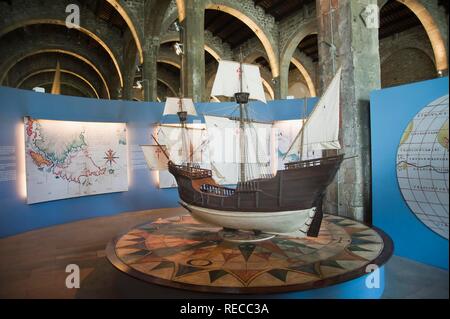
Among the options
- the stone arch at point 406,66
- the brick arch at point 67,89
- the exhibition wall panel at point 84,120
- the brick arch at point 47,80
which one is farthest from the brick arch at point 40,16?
the stone arch at point 406,66

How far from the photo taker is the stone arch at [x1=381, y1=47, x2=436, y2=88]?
17.0 metres

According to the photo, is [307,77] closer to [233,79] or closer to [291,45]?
[291,45]

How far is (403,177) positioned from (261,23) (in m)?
15.0

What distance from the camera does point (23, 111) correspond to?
24.0 feet

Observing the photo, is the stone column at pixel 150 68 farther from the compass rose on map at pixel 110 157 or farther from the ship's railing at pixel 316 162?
the ship's railing at pixel 316 162

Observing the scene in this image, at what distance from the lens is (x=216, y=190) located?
6.20 metres

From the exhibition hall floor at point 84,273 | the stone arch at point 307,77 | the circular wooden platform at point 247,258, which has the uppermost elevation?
the stone arch at point 307,77

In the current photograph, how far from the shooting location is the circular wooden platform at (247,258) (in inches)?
146

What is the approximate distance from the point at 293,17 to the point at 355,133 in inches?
525

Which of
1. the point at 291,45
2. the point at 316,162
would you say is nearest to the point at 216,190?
the point at 316,162

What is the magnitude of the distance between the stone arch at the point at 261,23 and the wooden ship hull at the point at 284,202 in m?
13.6

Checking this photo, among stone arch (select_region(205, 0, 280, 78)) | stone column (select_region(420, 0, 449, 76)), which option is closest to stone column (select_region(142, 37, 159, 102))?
stone arch (select_region(205, 0, 280, 78))

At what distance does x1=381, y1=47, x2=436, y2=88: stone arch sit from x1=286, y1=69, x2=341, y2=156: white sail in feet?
51.1

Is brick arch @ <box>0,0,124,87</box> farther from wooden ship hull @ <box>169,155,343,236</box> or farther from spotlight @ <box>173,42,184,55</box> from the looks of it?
wooden ship hull @ <box>169,155,343,236</box>
